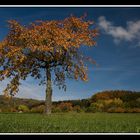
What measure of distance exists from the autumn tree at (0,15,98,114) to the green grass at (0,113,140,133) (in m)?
0.60

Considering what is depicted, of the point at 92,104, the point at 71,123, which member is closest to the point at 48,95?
the point at 71,123

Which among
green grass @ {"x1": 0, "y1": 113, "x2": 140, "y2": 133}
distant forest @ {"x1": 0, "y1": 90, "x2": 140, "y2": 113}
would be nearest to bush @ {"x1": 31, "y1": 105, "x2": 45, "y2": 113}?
distant forest @ {"x1": 0, "y1": 90, "x2": 140, "y2": 113}

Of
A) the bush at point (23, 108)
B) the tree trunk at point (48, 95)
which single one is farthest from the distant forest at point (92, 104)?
the tree trunk at point (48, 95)

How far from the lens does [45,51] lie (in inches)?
516

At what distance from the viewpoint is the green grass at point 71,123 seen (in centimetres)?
1156

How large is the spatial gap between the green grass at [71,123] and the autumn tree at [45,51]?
604mm

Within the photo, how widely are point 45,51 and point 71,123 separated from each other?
2225mm

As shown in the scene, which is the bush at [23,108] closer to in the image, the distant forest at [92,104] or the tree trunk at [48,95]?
the distant forest at [92,104]

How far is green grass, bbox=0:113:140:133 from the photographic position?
11.6 meters

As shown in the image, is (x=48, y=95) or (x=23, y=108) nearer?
(x=48, y=95)

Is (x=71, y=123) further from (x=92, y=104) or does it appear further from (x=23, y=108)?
(x=23, y=108)

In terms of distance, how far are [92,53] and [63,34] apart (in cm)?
111
